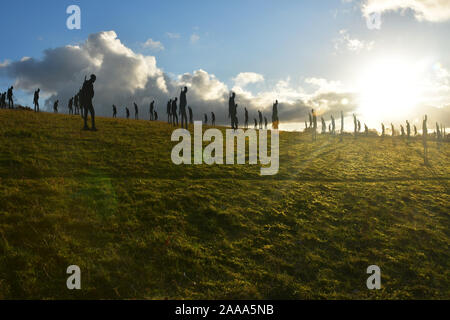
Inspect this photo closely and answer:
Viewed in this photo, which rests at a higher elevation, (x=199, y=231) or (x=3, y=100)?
(x=3, y=100)

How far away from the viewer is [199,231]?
11.8 meters

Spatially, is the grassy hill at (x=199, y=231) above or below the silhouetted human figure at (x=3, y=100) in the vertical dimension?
below

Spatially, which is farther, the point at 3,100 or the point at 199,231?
the point at 3,100

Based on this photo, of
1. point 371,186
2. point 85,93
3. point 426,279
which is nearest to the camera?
point 426,279

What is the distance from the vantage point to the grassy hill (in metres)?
8.58

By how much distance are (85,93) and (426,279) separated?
30.5 metres

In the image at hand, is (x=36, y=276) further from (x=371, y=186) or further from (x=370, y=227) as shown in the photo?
(x=371, y=186)

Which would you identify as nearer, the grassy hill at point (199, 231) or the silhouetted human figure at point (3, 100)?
the grassy hill at point (199, 231)

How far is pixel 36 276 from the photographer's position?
793cm

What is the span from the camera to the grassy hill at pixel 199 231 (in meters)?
8.58

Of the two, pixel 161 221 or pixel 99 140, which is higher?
pixel 99 140

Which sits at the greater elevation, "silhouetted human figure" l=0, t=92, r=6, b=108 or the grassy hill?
"silhouetted human figure" l=0, t=92, r=6, b=108

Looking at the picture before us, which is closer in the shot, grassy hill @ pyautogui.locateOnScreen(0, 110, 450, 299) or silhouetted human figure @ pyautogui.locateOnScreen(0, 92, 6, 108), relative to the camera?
grassy hill @ pyautogui.locateOnScreen(0, 110, 450, 299)
